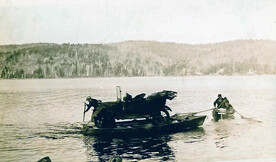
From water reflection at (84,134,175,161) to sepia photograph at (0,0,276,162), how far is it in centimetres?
2

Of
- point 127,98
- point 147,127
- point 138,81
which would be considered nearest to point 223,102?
point 147,127

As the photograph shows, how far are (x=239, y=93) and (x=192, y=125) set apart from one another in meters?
1.42

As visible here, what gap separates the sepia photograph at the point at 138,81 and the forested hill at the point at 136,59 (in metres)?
0.02

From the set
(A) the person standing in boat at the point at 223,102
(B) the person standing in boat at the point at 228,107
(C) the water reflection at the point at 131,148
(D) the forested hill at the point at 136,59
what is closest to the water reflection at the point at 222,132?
(B) the person standing in boat at the point at 228,107

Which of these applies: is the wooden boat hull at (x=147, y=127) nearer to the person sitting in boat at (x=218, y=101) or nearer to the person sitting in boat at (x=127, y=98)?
the person sitting in boat at (x=218, y=101)

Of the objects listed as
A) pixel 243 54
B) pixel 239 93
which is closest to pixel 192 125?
pixel 239 93

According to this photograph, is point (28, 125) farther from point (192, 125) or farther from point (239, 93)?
point (239, 93)

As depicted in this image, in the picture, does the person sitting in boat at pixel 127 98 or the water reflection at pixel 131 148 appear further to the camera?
the person sitting in boat at pixel 127 98

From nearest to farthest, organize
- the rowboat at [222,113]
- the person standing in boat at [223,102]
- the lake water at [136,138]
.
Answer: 1. the lake water at [136,138]
2. the person standing in boat at [223,102]
3. the rowboat at [222,113]

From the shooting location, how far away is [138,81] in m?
8.20

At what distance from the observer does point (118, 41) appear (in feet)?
26.4

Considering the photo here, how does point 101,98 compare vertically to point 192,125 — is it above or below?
above

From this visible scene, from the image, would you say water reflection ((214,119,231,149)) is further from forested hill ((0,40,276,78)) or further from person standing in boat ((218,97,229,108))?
forested hill ((0,40,276,78))

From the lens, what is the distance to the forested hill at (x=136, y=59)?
7633mm
